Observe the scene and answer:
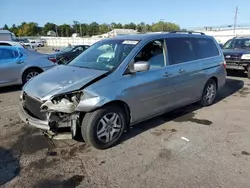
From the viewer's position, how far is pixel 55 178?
3.14 m

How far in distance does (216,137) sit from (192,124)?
2.24 ft

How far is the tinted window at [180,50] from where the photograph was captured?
190 inches

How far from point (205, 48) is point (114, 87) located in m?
3.13

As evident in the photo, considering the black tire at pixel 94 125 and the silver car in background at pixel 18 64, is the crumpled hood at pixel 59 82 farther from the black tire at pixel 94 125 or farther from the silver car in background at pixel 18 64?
the silver car in background at pixel 18 64

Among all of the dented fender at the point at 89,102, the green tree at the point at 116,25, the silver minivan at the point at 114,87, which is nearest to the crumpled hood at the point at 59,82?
the silver minivan at the point at 114,87

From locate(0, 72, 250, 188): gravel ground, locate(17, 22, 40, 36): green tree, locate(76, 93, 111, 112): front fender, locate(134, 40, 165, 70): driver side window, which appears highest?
locate(17, 22, 40, 36): green tree

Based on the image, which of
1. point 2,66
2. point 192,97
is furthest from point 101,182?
point 2,66

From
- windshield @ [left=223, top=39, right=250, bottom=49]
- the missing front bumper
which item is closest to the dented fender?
the missing front bumper

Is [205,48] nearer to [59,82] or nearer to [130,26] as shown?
[59,82]

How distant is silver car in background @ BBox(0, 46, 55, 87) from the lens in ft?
25.9

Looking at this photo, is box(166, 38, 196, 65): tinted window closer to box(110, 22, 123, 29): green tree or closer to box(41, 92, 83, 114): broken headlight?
box(41, 92, 83, 114): broken headlight

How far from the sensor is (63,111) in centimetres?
354

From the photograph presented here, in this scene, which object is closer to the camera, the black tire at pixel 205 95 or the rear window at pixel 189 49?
the rear window at pixel 189 49

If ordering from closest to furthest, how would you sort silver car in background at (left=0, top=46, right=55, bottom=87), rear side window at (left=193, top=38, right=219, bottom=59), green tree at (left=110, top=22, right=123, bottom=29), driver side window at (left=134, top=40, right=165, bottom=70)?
driver side window at (left=134, top=40, right=165, bottom=70)
rear side window at (left=193, top=38, right=219, bottom=59)
silver car in background at (left=0, top=46, right=55, bottom=87)
green tree at (left=110, top=22, right=123, bottom=29)
